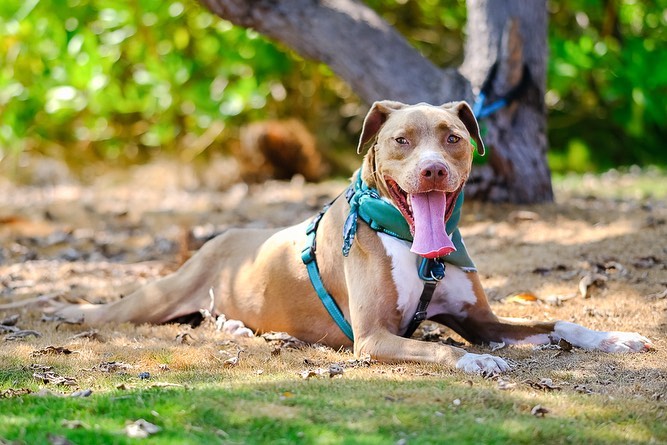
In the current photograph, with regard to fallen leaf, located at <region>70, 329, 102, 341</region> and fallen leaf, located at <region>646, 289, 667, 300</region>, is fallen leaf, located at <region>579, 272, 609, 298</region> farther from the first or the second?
fallen leaf, located at <region>70, 329, 102, 341</region>

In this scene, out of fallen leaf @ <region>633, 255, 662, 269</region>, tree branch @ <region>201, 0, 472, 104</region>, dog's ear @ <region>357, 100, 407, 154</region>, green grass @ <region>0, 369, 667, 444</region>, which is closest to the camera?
green grass @ <region>0, 369, 667, 444</region>

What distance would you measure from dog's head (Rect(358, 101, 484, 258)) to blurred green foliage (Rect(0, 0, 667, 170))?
5.99 metres

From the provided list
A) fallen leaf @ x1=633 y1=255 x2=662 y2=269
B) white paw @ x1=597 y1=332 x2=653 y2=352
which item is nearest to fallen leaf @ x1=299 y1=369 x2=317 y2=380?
white paw @ x1=597 y1=332 x2=653 y2=352

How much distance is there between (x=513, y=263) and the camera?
645 cm

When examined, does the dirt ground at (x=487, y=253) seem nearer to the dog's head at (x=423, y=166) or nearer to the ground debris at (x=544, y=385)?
the ground debris at (x=544, y=385)

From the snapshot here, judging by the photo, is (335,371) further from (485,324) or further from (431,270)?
(485,324)

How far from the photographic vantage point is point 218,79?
11.7 metres

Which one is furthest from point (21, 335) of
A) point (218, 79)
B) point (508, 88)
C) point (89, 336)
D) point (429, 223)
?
point (218, 79)

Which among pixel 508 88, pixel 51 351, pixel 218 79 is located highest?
pixel 508 88

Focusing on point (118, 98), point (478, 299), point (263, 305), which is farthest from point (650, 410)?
point (118, 98)

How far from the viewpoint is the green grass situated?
314cm

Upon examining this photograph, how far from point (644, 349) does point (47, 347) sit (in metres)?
2.79

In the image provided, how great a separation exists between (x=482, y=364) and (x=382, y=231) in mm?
862

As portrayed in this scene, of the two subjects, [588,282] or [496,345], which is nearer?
[496,345]
